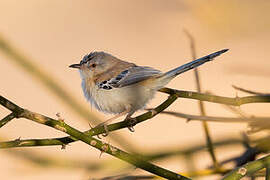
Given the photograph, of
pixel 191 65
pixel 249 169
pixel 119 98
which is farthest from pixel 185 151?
pixel 119 98

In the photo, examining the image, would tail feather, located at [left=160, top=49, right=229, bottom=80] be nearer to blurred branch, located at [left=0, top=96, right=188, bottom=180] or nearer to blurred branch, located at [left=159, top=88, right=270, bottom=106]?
blurred branch, located at [left=159, top=88, right=270, bottom=106]

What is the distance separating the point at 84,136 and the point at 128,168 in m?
0.15

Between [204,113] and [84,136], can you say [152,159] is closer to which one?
[84,136]

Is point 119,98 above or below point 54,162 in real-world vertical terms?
below

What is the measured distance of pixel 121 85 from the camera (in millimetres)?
1747

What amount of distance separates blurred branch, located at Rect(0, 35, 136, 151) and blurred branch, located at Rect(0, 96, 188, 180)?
0.02 m

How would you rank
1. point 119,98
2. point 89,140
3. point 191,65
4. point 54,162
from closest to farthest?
1. point 54,162
2. point 89,140
3. point 191,65
4. point 119,98

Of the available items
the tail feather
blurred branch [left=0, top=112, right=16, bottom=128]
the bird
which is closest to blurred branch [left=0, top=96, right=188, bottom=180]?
blurred branch [left=0, top=112, right=16, bottom=128]

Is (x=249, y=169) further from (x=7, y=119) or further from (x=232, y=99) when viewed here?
(x=7, y=119)

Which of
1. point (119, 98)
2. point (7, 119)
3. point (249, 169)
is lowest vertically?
point (119, 98)

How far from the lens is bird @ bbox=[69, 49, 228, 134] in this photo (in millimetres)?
1519

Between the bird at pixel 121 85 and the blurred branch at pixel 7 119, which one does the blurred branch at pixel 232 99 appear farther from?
the bird at pixel 121 85

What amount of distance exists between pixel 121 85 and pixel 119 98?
0.26 feet

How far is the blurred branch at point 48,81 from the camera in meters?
0.56
